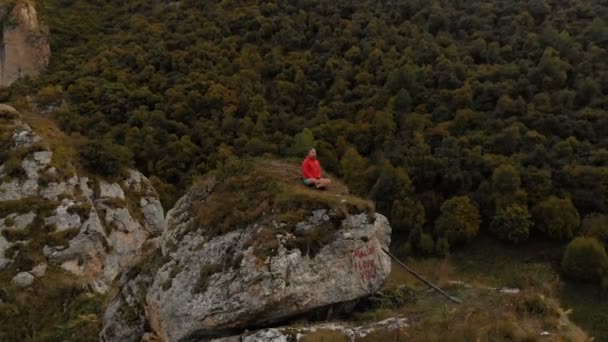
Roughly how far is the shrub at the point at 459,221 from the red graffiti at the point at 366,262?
87.6 feet

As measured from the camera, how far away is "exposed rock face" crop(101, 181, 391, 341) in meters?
8.70

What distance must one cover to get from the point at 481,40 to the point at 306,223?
40.5m

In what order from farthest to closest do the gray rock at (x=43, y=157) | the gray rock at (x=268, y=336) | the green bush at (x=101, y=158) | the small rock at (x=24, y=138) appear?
the green bush at (x=101, y=158), the small rock at (x=24, y=138), the gray rock at (x=43, y=157), the gray rock at (x=268, y=336)

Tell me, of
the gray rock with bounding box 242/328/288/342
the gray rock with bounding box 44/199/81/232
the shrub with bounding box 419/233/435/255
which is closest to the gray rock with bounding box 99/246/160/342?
the gray rock with bounding box 242/328/288/342

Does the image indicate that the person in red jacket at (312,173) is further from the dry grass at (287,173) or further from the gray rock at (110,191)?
the gray rock at (110,191)

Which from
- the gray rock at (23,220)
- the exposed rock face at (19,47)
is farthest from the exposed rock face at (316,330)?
the exposed rock face at (19,47)

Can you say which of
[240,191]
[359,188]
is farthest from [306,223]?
[359,188]

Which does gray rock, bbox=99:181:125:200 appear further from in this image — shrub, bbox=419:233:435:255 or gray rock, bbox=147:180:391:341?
shrub, bbox=419:233:435:255

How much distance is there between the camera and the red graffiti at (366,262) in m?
9.75

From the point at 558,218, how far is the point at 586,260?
13.9 feet

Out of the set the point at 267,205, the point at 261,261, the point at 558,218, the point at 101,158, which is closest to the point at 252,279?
the point at 261,261

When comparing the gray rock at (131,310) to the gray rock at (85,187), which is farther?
the gray rock at (85,187)

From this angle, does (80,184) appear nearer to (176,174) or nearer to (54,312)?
(54,312)

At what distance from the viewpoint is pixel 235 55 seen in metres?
49.0
